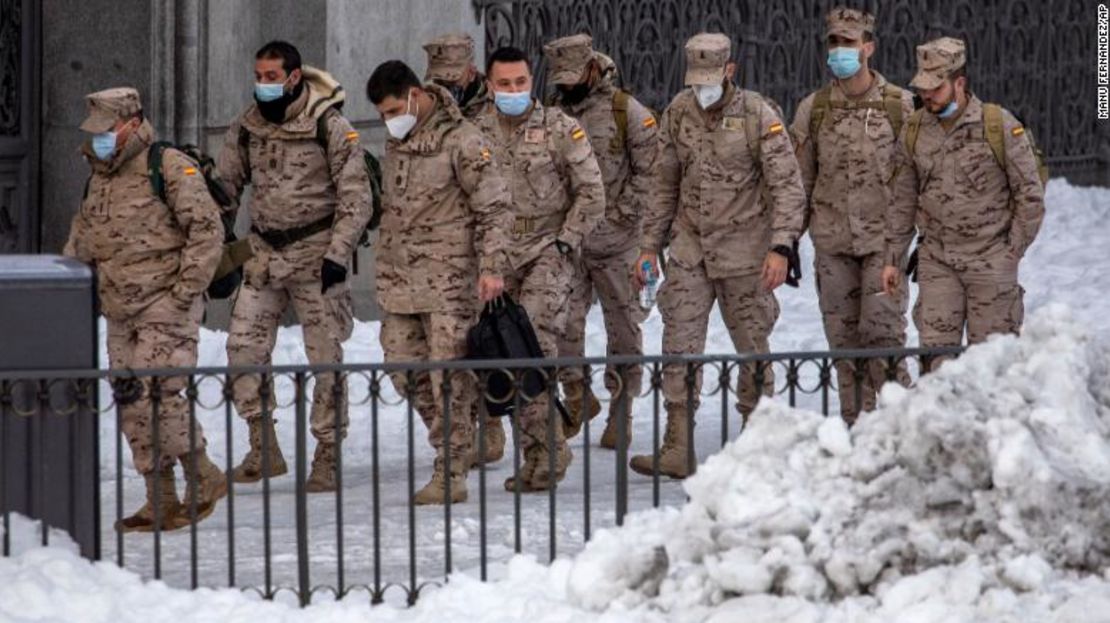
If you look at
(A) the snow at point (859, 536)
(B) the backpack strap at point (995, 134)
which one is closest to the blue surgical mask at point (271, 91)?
(B) the backpack strap at point (995, 134)

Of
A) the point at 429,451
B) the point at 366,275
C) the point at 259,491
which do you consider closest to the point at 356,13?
the point at 366,275

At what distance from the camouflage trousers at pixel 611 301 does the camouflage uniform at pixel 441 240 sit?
1531 millimetres

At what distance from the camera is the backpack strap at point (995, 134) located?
510 inches

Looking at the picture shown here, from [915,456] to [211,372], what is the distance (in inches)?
88.8

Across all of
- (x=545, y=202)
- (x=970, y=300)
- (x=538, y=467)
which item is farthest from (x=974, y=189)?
(x=538, y=467)

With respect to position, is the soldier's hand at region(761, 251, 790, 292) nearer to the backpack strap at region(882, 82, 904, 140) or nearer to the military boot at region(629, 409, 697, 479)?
the military boot at region(629, 409, 697, 479)

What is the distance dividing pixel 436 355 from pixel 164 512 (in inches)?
51.9

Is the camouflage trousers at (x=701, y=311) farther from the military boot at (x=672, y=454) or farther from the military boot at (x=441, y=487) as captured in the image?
the military boot at (x=441, y=487)

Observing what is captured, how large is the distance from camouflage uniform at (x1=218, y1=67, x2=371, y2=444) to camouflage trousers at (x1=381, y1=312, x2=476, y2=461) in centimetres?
38

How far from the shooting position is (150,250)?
481 inches

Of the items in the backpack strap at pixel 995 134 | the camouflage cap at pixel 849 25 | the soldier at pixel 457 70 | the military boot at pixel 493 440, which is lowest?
the military boot at pixel 493 440

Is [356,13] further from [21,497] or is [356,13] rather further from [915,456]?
[915,456]

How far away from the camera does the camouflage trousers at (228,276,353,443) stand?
1305 centimetres

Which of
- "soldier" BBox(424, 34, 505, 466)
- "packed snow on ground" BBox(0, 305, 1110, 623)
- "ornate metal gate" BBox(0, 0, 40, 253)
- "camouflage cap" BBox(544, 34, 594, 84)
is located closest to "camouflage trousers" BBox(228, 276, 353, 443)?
"soldier" BBox(424, 34, 505, 466)
